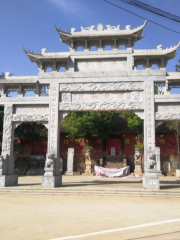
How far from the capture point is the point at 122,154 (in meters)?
22.9

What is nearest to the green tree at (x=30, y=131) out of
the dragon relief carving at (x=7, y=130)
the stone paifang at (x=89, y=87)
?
the dragon relief carving at (x=7, y=130)

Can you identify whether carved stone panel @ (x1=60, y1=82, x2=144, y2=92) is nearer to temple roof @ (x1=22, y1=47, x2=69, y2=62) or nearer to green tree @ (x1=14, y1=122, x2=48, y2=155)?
temple roof @ (x1=22, y1=47, x2=69, y2=62)

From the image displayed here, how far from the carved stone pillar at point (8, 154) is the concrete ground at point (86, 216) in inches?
64.5

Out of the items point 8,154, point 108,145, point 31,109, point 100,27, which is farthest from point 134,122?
point 8,154

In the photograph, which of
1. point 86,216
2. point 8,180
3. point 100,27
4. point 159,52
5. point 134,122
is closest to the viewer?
point 86,216

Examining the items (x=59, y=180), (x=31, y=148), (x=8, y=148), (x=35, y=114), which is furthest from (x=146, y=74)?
(x=31, y=148)

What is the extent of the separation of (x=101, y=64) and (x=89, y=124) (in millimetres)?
10081

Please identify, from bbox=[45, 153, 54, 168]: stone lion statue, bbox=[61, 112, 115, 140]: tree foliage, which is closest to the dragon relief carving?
bbox=[45, 153, 54, 168]: stone lion statue

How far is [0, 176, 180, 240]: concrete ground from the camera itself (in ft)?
13.0

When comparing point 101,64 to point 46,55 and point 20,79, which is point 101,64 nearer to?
point 46,55

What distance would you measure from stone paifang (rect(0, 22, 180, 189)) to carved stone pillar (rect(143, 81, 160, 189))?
4cm

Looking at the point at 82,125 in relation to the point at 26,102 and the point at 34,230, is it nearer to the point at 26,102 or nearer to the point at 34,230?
the point at 26,102

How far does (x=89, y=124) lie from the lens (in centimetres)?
2020

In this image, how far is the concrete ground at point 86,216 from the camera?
13.0 ft
